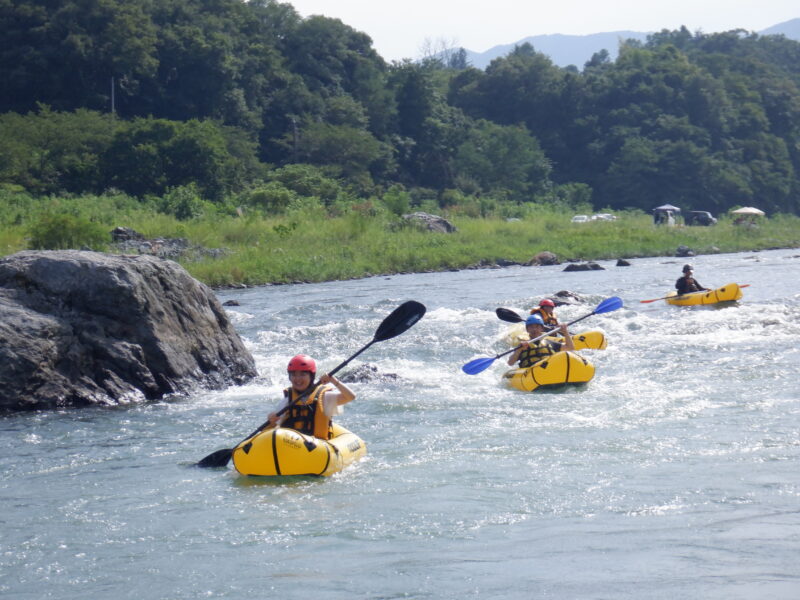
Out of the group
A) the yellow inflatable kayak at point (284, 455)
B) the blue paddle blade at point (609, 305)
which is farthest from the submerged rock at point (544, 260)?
the yellow inflatable kayak at point (284, 455)

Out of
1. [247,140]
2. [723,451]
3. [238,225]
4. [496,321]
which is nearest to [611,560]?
[723,451]

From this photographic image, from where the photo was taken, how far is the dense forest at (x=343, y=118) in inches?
1362

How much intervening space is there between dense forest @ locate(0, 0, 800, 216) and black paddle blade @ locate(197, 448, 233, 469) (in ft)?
84.6

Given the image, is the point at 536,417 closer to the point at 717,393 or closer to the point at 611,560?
the point at 717,393

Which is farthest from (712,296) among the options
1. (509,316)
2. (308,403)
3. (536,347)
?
(308,403)

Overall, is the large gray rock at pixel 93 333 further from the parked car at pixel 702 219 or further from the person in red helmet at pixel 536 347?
the parked car at pixel 702 219

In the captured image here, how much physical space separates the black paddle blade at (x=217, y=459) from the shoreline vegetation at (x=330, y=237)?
589 inches

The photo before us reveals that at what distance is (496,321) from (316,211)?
17.4 m

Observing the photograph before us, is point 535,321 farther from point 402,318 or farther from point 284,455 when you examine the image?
point 284,455

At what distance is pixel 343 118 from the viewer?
46.7 m

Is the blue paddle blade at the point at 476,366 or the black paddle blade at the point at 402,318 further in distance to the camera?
the blue paddle blade at the point at 476,366

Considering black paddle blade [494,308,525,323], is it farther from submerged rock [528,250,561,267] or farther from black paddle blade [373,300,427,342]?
submerged rock [528,250,561,267]

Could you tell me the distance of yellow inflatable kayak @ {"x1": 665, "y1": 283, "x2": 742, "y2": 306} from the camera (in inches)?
650

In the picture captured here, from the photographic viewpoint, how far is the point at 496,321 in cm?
1547
